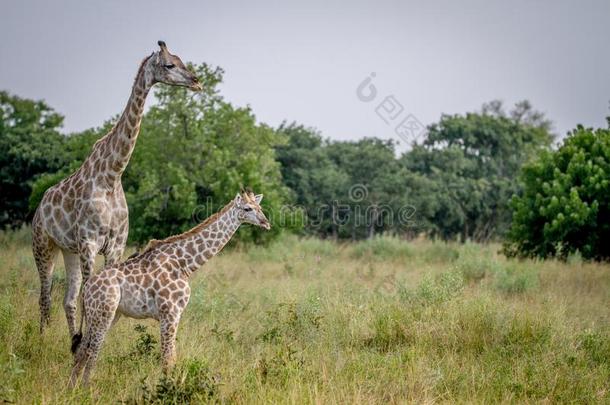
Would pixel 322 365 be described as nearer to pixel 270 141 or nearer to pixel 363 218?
pixel 270 141

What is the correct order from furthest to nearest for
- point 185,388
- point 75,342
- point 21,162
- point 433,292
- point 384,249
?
1. point 21,162
2. point 384,249
3. point 433,292
4. point 75,342
5. point 185,388

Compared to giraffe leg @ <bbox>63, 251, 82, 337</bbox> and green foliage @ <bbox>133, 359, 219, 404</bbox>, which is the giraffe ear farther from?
green foliage @ <bbox>133, 359, 219, 404</bbox>

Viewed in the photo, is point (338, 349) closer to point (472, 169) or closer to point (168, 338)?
point (168, 338)

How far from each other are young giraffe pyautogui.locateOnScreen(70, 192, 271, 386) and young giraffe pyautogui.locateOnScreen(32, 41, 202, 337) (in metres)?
1.16

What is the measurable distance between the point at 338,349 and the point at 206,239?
82.2 inches

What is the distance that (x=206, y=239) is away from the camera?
6.23m

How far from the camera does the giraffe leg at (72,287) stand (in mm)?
7088

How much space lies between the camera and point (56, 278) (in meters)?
10.4

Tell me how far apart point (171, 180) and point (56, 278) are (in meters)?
4.99

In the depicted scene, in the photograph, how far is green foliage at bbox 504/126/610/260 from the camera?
15.1 meters

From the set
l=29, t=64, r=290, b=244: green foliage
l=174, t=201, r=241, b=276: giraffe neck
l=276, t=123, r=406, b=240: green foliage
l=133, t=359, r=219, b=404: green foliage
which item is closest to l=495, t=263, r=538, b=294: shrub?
l=29, t=64, r=290, b=244: green foliage

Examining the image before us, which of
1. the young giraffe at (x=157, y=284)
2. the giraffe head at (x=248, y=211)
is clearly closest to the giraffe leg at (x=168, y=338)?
the young giraffe at (x=157, y=284)

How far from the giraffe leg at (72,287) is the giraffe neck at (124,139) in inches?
46.7

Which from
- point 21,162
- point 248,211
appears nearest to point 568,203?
point 248,211
